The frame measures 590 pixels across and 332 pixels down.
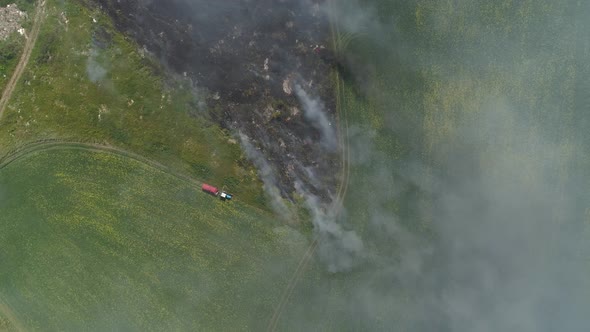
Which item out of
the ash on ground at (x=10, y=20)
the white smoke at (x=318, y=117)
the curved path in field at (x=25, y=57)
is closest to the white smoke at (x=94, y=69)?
the curved path in field at (x=25, y=57)

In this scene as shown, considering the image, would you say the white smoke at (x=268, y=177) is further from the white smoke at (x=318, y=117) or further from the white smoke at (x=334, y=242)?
the white smoke at (x=318, y=117)

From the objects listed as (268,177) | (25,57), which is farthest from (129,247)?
(25,57)

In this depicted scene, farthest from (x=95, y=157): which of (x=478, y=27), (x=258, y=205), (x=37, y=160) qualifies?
(x=478, y=27)

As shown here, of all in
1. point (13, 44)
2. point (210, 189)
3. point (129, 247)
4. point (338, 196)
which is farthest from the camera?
Answer: point (129, 247)

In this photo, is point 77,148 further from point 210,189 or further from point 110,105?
point 210,189

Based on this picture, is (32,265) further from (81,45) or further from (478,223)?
(478,223)
